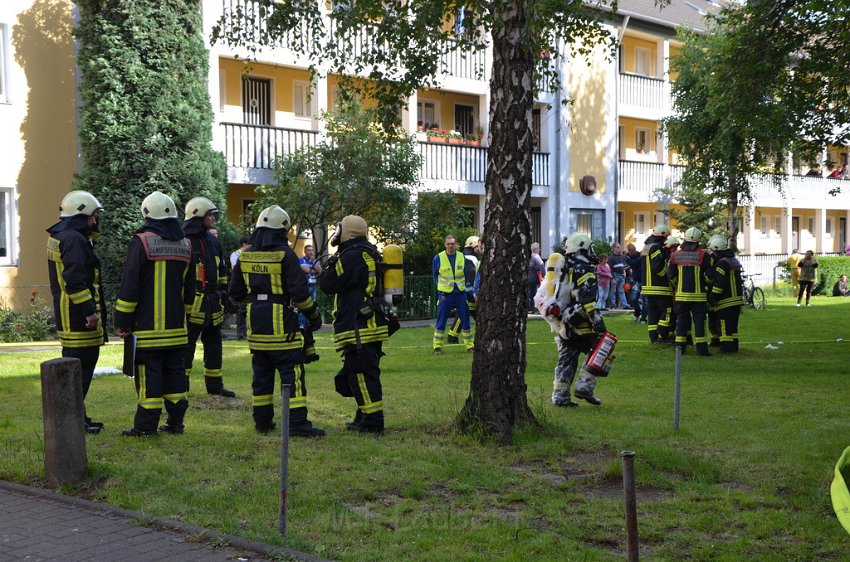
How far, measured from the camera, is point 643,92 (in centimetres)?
3616

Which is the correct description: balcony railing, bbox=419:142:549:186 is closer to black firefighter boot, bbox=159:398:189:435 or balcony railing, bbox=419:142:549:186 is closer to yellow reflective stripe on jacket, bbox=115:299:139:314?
black firefighter boot, bbox=159:398:189:435

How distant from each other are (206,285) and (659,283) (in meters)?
8.39

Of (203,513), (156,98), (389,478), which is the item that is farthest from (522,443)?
(156,98)

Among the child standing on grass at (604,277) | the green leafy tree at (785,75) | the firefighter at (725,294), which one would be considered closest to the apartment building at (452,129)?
the green leafy tree at (785,75)

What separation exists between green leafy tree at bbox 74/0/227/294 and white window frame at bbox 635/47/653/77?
22.1 m

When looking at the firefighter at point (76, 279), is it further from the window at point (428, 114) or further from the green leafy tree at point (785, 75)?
the window at point (428, 114)

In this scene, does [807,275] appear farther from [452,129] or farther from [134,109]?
[134,109]

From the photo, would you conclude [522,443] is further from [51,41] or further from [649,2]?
[649,2]

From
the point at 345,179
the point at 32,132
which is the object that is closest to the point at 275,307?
the point at 345,179

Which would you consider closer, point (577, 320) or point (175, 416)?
point (175, 416)

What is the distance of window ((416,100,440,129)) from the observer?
30.6 meters

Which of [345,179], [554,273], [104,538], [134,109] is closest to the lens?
[104,538]

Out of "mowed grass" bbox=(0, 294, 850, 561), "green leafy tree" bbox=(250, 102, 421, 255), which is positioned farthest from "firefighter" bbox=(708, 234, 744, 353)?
"green leafy tree" bbox=(250, 102, 421, 255)

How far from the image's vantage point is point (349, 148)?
21812mm
